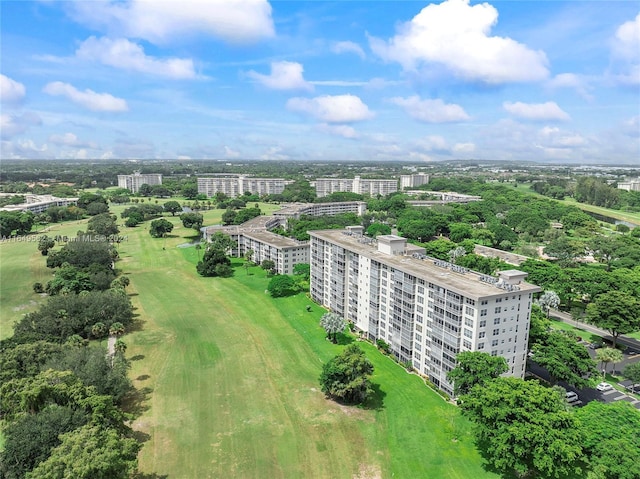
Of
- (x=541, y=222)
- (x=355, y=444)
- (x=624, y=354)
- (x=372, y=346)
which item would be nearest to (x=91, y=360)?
(x=355, y=444)

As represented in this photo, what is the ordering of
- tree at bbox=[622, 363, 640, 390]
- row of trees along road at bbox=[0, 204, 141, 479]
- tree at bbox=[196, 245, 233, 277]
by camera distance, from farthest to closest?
tree at bbox=[196, 245, 233, 277]
tree at bbox=[622, 363, 640, 390]
row of trees along road at bbox=[0, 204, 141, 479]

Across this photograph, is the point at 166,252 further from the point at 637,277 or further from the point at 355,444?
the point at 637,277

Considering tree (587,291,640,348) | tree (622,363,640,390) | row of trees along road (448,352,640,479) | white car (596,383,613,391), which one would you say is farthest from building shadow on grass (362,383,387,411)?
tree (587,291,640,348)

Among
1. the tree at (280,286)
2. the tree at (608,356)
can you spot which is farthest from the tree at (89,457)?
the tree at (608,356)

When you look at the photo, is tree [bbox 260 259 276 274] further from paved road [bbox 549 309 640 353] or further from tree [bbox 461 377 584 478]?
tree [bbox 461 377 584 478]

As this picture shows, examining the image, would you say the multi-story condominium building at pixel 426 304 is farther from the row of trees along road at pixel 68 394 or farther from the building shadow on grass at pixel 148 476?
the row of trees along road at pixel 68 394

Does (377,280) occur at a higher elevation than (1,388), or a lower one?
higher
